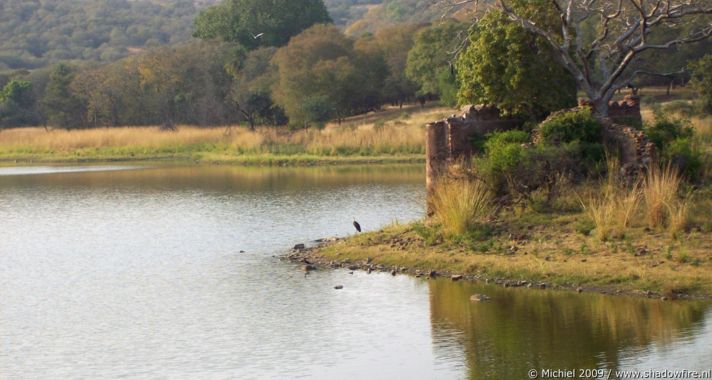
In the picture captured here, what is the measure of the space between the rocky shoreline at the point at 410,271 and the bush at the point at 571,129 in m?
4.05

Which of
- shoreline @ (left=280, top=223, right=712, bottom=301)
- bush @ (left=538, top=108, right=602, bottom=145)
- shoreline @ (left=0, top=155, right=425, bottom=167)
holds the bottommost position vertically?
shoreline @ (left=0, top=155, right=425, bottom=167)

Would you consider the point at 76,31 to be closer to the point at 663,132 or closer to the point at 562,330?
the point at 663,132

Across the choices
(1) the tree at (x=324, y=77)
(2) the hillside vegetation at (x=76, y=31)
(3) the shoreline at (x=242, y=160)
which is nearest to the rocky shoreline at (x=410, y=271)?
(3) the shoreline at (x=242, y=160)

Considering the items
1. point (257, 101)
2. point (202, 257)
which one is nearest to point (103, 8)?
point (257, 101)

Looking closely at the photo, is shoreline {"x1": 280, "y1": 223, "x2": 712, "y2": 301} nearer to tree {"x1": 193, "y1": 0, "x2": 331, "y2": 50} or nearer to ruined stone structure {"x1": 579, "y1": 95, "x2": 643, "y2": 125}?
ruined stone structure {"x1": 579, "y1": 95, "x2": 643, "y2": 125}

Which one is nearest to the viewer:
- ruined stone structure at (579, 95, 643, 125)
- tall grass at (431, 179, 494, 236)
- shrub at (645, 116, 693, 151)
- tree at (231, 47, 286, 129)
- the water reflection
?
the water reflection

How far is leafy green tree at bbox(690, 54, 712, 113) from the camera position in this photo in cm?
4191

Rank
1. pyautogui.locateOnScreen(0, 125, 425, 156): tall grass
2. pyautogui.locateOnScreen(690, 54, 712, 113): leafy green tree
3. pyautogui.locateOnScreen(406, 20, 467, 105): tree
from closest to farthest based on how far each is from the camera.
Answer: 1. pyautogui.locateOnScreen(690, 54, 712, 113): leafy green tree
2. pyautogui.locateOnScreen(0, 125, 425, 156): tall grass
3. pyautogui.locateOnScreen(406, 20, 467, 105): tree

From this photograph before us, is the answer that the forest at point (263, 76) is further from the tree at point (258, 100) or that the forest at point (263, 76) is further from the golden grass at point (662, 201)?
the golden grass at point (662, 201)

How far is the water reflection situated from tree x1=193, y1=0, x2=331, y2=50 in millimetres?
73459

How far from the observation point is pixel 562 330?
15.7 metres

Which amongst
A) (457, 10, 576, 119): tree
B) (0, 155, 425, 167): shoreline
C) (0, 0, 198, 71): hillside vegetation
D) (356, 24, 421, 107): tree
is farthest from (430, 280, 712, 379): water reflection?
(0, 0, 198, 71): hillside vegetation

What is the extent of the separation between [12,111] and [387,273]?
69504 mm

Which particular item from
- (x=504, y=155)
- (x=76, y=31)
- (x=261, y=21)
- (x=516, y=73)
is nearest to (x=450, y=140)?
(x=504, y=155)
